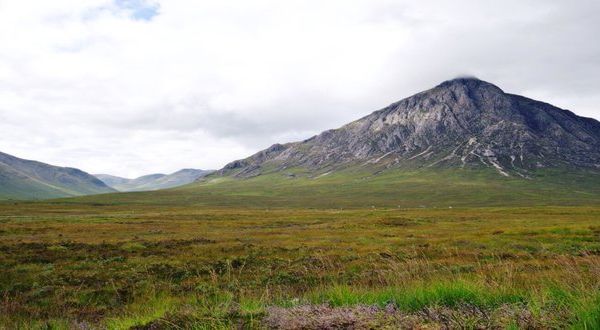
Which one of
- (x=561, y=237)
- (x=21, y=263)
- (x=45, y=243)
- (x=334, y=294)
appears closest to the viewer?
(x=334, y=294)

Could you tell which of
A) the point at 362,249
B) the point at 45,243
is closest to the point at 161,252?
the point at 45,243

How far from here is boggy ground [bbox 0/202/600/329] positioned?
244 inches

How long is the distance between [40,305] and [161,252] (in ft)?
47.8

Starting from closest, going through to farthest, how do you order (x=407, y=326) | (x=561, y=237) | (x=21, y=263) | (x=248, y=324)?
(x=407, y=326), (x=248, y=324), (x=21, y=263), (x=561, y=237)

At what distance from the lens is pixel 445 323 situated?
18.3 feet

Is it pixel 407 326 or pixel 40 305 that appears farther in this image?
pixel 40 305

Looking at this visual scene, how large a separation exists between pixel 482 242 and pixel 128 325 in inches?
1368

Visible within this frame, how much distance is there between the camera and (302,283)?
18250mm

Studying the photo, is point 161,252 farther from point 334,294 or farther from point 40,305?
point 334,294

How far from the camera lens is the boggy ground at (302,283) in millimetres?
6199

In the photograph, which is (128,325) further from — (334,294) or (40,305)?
(40,305)

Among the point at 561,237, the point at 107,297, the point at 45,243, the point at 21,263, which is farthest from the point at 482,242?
the point at 45,243

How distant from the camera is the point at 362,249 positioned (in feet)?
106

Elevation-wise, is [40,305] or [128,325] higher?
[128,325]
